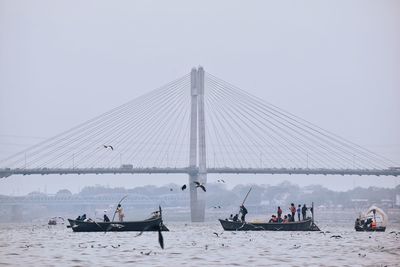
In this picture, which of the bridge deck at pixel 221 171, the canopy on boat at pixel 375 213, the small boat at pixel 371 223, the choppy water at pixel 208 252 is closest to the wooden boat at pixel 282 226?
the choppy water at pixel 208 252

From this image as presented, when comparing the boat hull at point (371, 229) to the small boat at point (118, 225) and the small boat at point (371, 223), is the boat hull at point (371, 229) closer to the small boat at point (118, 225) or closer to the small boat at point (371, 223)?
the small boat at point (371, 223)

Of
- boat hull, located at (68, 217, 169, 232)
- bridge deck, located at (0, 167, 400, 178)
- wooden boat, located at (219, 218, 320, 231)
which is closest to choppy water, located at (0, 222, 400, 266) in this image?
boat hull, located at (68, 217, 169, 232)

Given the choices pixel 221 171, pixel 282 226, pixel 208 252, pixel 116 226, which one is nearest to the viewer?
pixel 208 252

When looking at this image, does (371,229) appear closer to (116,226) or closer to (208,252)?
(116,226)

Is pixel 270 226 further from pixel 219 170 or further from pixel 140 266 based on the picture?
pixel 219 170

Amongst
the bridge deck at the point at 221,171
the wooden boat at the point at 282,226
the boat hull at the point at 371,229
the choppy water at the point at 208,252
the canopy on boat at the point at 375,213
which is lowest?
the choppy water at the point at 208,252

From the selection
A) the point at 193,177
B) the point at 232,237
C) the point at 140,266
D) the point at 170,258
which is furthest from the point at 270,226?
the point at 193,177

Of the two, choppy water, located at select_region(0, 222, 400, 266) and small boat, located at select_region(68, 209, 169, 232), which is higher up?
small boat, located at select_region(68, 209, 169, 232)

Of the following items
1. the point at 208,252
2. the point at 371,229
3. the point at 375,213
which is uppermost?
the point at 375,213

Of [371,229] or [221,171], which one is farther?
[221,171]

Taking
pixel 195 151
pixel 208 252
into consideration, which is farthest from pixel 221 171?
pixel 208 252

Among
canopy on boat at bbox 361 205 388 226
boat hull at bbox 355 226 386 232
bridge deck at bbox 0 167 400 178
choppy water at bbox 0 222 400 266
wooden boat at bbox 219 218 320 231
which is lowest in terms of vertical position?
choppy water at bbox 0 222 400 266

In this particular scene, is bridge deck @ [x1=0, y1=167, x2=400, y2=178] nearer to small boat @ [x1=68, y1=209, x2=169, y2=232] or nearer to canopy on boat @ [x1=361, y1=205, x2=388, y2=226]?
canopy on boat @ [x1=361, y1=205, x2=388, y2=226]

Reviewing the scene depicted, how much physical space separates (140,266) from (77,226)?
30860 millimetres
